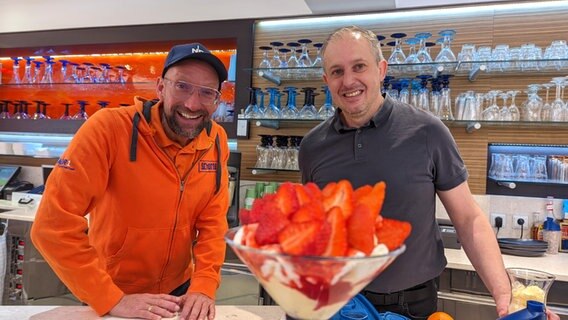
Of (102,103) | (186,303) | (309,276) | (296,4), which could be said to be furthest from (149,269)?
(102,103)

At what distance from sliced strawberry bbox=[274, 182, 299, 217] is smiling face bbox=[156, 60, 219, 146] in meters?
0.96

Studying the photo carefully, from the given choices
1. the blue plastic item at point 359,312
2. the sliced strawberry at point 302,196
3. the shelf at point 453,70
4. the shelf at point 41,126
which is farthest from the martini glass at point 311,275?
the shelf at point 41,126

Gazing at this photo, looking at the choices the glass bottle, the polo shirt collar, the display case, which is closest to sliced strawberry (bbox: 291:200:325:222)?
the polo shirt collar

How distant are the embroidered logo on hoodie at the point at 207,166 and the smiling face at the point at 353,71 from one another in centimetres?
58

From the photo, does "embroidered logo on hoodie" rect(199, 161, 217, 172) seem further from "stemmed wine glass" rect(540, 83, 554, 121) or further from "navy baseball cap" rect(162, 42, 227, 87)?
"stemmed wine glass" rect(540, 83, 554, 121)

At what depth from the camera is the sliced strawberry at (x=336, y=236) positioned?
2.11ft

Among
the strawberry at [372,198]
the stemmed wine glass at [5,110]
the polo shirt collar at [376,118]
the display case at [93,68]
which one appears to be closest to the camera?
the strawberry at [372,198]

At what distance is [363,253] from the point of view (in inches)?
26.1

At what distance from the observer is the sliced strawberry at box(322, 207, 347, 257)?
0.64 m

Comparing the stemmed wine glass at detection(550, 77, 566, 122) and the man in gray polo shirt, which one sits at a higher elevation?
the stemmed wine glass at detection(550, 77, 566, 122)

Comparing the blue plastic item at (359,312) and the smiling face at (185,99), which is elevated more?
the smiling face at (185,99)

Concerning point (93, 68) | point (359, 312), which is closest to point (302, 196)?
point (359, 312)

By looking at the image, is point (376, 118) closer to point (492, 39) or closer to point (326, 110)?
point (326, 110)

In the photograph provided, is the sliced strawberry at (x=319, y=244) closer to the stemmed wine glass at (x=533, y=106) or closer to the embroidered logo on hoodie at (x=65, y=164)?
the embroidered logo on hoodie at (x=65, y=164)
